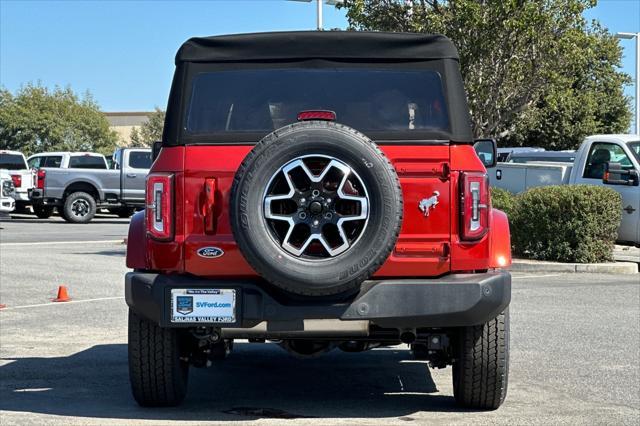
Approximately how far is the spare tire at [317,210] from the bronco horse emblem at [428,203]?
36 cm

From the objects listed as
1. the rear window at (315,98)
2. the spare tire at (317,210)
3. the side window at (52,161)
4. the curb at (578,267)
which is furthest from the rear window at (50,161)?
the spare tire at (317,210)

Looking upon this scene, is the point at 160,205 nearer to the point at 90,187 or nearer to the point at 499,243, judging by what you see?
the point at 499,243

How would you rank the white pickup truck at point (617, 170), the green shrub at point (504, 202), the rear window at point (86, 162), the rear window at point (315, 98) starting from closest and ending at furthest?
the rear window at point (315, 98) < the white pickup truck at point (617, 170) < the green shrub at point (504, 202) < the rear window at point (86, 162)

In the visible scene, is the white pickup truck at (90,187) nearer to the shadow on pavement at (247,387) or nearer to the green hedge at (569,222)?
the green hedge at (569,222)

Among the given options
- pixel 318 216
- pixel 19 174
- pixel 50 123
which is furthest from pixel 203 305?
pixel 50 123

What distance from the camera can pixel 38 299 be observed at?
13031mm

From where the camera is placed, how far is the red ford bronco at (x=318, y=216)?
227 inches

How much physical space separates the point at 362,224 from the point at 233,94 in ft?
4.15

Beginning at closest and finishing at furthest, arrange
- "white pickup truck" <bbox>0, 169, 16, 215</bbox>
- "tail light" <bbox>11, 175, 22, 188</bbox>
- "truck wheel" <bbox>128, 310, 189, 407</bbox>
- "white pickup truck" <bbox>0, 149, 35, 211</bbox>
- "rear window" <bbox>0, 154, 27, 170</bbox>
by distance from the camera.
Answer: "truck wheel" <bbox>128, 310, 189, 407</bbox>, "white pickup truck" <bbox>0, 169, 16, 215</bbox>, "tail light" <bbox>11, 175, 22, 188</bbox>, "white pickup truck" <bbox>0, 149, 35, 211</bbox>, "rear window" <bbox>0, 154, 27, 170</bbox>

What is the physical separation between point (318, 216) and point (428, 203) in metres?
0.71

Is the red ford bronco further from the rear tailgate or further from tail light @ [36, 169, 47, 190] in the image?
tail light @ [36, 169, 47, 190]

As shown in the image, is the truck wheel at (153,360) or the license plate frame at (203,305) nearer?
the license plate frame at (203,305)

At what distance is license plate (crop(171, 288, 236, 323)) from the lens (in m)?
6.01

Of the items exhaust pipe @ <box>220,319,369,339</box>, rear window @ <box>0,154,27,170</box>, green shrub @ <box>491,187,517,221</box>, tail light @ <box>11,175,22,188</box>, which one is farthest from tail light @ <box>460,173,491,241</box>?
rear window @ <box>0,154,27,170</box>
